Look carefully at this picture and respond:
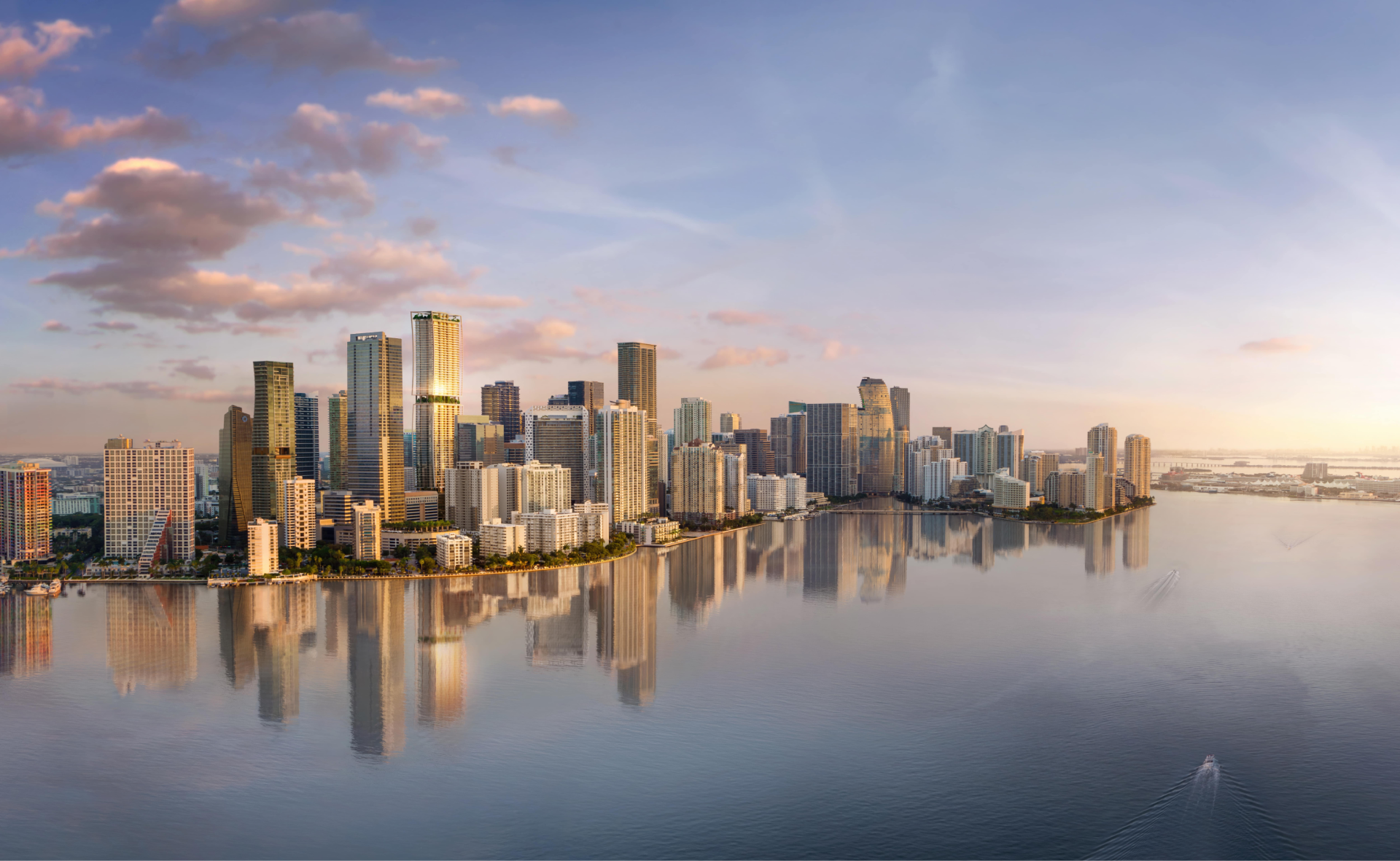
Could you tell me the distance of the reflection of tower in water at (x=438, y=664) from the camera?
8516 millimetres

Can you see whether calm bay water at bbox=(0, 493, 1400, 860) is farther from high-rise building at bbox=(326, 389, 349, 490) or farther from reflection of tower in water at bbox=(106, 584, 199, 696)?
high-rise building at bbox=(326, 389, 349, 490)

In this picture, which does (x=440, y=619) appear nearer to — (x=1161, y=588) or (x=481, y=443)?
(x=1161, y=588)

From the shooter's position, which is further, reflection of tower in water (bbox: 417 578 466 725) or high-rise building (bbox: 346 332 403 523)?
high-rise building (bbox: 346 332 403 523)

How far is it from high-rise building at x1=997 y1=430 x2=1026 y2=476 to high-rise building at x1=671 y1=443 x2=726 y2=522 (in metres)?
18.4

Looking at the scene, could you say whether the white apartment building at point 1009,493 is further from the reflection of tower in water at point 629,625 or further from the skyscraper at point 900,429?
the reflection of tower in water at point 629,625

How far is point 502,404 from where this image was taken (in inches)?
A: 1502

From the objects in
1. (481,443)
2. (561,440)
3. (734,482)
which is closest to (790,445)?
(734,482)

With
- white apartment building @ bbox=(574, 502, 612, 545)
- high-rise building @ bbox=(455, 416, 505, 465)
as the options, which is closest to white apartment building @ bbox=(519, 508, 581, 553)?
white apartment building @ bbox=(574, 502, 612, 545)

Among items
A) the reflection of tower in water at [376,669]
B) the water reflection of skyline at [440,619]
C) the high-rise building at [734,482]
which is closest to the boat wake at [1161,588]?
the water reflection of skyline at [440,619]

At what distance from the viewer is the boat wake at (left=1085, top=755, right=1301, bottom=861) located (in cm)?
564

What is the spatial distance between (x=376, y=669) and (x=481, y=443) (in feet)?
73.9

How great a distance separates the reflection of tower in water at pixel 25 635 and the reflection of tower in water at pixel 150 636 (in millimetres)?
701

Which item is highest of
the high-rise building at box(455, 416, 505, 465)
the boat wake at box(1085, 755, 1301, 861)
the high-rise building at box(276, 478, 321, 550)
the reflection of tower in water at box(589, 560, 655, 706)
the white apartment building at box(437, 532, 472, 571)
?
the high-rise building at box(455, 416, 505, 465)

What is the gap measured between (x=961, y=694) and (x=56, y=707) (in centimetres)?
883
